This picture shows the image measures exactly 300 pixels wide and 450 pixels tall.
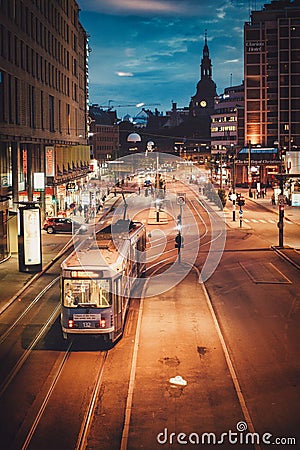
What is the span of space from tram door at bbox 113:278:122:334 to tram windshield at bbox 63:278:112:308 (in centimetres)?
36

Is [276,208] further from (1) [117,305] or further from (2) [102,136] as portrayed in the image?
(2) [102,136]

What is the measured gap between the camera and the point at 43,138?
50344mm

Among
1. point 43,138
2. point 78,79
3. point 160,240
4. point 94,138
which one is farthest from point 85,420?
point 94,138

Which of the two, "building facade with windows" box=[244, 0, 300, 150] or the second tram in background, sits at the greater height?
"building facade with windows" box=[244, 0, 300, 150]

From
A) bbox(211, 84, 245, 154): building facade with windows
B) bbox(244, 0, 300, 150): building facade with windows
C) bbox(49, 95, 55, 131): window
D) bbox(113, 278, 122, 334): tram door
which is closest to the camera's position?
bbox(113, 278, 122, 334): tram door

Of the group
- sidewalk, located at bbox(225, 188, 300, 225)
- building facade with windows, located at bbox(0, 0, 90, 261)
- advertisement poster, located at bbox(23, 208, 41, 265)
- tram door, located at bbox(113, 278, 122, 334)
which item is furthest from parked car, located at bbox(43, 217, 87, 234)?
tram door, located at bbox(113, 278, 122, 334)

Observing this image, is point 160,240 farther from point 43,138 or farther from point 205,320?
point 205,320

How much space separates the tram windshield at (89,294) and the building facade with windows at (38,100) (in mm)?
16625

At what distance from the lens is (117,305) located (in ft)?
63.0

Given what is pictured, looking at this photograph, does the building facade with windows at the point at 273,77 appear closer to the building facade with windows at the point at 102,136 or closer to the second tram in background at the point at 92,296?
the building facade with windows at the point at 102,136

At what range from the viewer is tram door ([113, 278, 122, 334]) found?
18894 mm

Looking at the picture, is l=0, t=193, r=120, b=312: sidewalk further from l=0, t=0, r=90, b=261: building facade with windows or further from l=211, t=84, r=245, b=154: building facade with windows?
l=211, t=84, r=245, b=154: building facade with windows

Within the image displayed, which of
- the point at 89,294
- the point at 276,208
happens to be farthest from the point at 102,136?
the point at 89,294

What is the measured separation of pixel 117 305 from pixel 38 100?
111 ft
